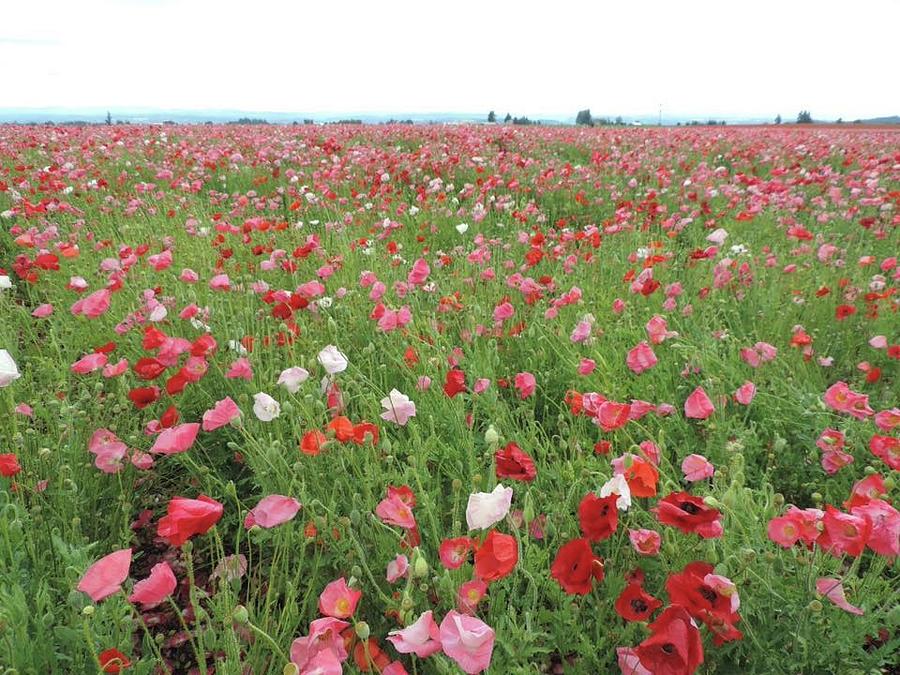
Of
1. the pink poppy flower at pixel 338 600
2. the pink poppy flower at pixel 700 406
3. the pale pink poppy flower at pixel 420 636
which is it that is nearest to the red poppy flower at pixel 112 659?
the pink poppy flower at pixel 338 600

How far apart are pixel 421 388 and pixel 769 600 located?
1133mm

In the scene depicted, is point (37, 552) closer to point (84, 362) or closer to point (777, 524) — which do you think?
point (84, 362)

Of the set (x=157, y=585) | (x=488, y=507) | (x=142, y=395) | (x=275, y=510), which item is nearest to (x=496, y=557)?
(x=488, y=507)

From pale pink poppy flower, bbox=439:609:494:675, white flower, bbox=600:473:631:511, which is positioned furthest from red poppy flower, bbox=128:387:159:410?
white flower, bbox=600:473:631:511

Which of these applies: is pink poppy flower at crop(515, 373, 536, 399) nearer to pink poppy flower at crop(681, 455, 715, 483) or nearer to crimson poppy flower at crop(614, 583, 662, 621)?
pink poppy flower at crop(681, 455, 715, 483)

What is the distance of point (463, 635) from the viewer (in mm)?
904

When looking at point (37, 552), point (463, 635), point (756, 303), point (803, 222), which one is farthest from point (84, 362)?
point (803, 222)

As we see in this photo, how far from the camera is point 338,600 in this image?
3.70 feet

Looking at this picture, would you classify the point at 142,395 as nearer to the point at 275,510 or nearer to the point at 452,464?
the point at 275,510

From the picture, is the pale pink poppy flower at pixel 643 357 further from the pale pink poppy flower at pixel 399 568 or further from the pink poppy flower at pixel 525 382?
the pale pink poppy flower at pixel 399 568

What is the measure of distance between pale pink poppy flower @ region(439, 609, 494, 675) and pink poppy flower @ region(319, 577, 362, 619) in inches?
9.3

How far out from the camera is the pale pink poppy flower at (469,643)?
905 mm

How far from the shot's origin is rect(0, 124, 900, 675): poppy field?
1115 millimetres

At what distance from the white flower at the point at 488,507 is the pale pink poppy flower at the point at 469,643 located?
0.71ft
